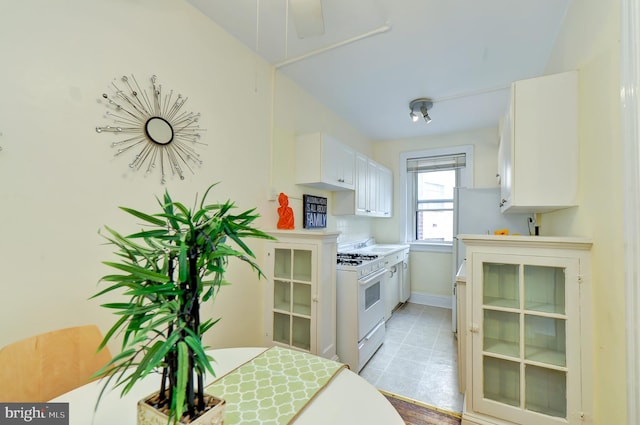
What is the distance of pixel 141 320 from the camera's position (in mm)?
624

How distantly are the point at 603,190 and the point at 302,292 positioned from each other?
1982mm

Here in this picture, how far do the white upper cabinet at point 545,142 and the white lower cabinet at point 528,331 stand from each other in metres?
0.30

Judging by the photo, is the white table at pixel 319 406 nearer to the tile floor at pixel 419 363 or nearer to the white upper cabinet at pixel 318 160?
the tile floor at pixel 419 363

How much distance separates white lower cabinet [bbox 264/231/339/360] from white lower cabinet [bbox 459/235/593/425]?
1.04 metres

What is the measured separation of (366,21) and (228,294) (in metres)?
2.29

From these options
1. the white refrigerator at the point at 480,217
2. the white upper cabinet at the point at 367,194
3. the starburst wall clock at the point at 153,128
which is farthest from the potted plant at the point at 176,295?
the white refrigerator at the point at 480,217

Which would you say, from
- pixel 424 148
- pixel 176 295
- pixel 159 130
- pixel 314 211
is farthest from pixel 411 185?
pixel 176 295

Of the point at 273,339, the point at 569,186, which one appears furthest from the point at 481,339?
the point at 273,339

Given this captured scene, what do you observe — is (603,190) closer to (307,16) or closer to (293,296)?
(307,16)

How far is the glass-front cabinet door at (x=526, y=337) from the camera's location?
150 centimetres

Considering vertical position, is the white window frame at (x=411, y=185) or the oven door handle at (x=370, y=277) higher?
the white window frame at (x=411, y=185)

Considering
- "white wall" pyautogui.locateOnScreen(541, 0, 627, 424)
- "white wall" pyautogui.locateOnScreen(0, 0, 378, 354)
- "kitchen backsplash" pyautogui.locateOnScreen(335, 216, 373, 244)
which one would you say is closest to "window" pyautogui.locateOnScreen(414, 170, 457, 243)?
"kitchen backsplash" pyautogui.locateOnScreen(335, 216, 373, 244)

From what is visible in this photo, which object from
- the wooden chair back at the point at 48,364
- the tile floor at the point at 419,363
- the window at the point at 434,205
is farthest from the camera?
the window at the point at 434,205

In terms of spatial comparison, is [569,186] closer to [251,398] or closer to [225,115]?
[251,398]
